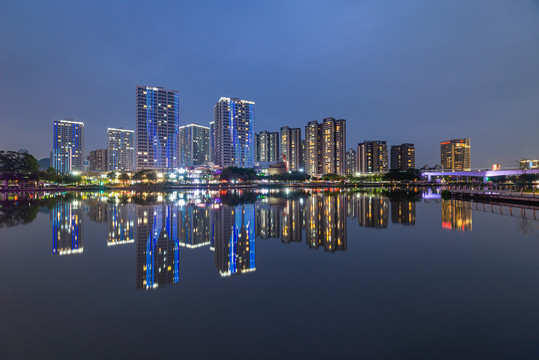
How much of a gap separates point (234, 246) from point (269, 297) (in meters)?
5.44

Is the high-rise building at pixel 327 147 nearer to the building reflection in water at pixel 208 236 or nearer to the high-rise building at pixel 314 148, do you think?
the high-rise building at pixel 314 148

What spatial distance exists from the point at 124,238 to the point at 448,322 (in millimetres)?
13768

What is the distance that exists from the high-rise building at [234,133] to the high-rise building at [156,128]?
80.7 feet

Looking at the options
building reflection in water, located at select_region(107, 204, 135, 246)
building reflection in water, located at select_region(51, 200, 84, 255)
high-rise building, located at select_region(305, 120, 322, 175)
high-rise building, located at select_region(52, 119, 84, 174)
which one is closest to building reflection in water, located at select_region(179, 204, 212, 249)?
building reflection in water, located at select_region(107, 204, 135, 246)

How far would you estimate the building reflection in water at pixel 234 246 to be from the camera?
29.8 feet

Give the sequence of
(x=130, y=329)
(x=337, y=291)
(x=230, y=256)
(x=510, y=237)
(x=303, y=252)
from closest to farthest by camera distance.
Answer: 1. (x=130, y=329)
2. (x=337, y=291)
3. (x=230, y=256)
4. (x=303, y=252)
5. (x=510, y=237)

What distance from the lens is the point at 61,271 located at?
859cm

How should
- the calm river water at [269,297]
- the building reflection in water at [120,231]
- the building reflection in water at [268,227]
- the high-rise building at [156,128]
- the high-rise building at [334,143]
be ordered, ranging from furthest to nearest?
the high-rise building at [334,143]
the high-rise building at [156,128]
the building reflection in water at [268,227]
the building reflection in water at [120,231]
the calm river water at [269,297]

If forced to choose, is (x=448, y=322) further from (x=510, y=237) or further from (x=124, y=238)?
(x=124, y=238)

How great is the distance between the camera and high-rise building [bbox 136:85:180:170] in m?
126

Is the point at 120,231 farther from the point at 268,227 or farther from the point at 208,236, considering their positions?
the point at 268,227

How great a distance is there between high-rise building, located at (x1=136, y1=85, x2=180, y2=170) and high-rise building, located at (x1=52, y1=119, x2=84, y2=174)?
105979 mm

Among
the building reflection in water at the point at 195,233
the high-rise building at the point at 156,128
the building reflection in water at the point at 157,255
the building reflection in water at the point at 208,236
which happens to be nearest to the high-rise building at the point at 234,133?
the high-rise building at the point at 156,128

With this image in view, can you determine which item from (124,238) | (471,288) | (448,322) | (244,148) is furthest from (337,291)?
(244,148)
